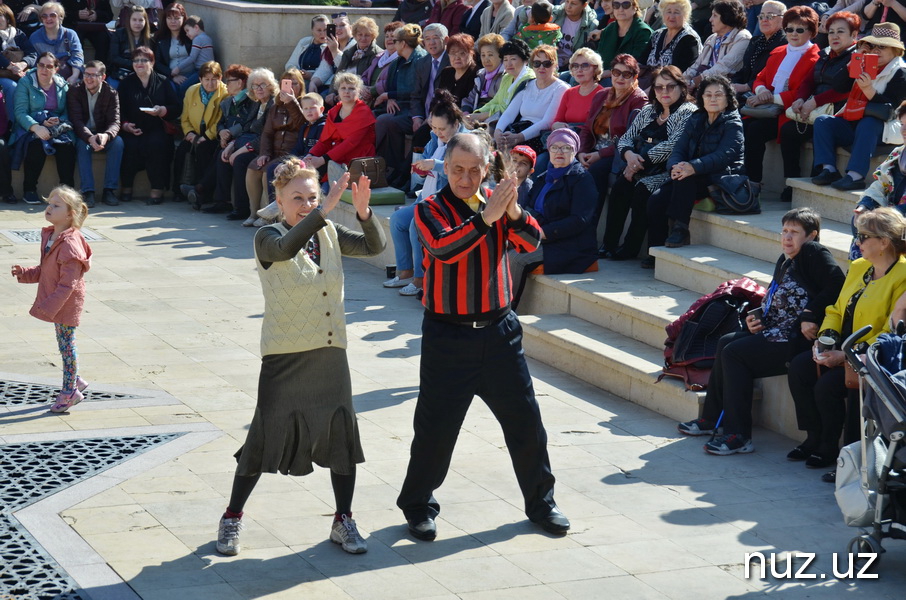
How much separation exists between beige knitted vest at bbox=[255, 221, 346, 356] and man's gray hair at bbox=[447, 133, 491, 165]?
67 centimetres

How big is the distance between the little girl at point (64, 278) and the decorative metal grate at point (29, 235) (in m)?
4.97

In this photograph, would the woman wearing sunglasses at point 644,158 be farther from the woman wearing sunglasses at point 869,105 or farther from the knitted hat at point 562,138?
the woman wearing sunglasses at point 869,105

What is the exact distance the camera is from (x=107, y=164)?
14484 millimetres

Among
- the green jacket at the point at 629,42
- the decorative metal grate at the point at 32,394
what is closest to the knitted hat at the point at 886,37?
the green jacket at the point at 629,42

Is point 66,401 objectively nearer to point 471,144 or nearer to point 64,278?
point 64,278

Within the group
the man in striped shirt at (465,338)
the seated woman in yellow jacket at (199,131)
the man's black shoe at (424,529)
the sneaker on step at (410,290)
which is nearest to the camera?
the man in striped shirt at (465,338)

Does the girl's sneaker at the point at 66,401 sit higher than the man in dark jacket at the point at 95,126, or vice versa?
the man in dark jacket at the point at 95,126

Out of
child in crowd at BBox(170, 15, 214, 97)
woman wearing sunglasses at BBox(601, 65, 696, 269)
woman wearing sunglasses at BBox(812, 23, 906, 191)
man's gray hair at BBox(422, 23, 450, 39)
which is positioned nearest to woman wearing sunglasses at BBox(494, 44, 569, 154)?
woman wearing sunglasses at BBox(601, 65, 696, 269)

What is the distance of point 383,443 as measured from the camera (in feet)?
23.1

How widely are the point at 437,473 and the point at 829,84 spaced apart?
240 inches

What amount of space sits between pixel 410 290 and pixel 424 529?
201 inches

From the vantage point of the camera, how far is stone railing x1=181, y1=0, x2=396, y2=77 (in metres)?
16.1

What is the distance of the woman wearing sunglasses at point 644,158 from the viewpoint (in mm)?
10062

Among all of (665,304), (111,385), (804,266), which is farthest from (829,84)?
(111,385)
